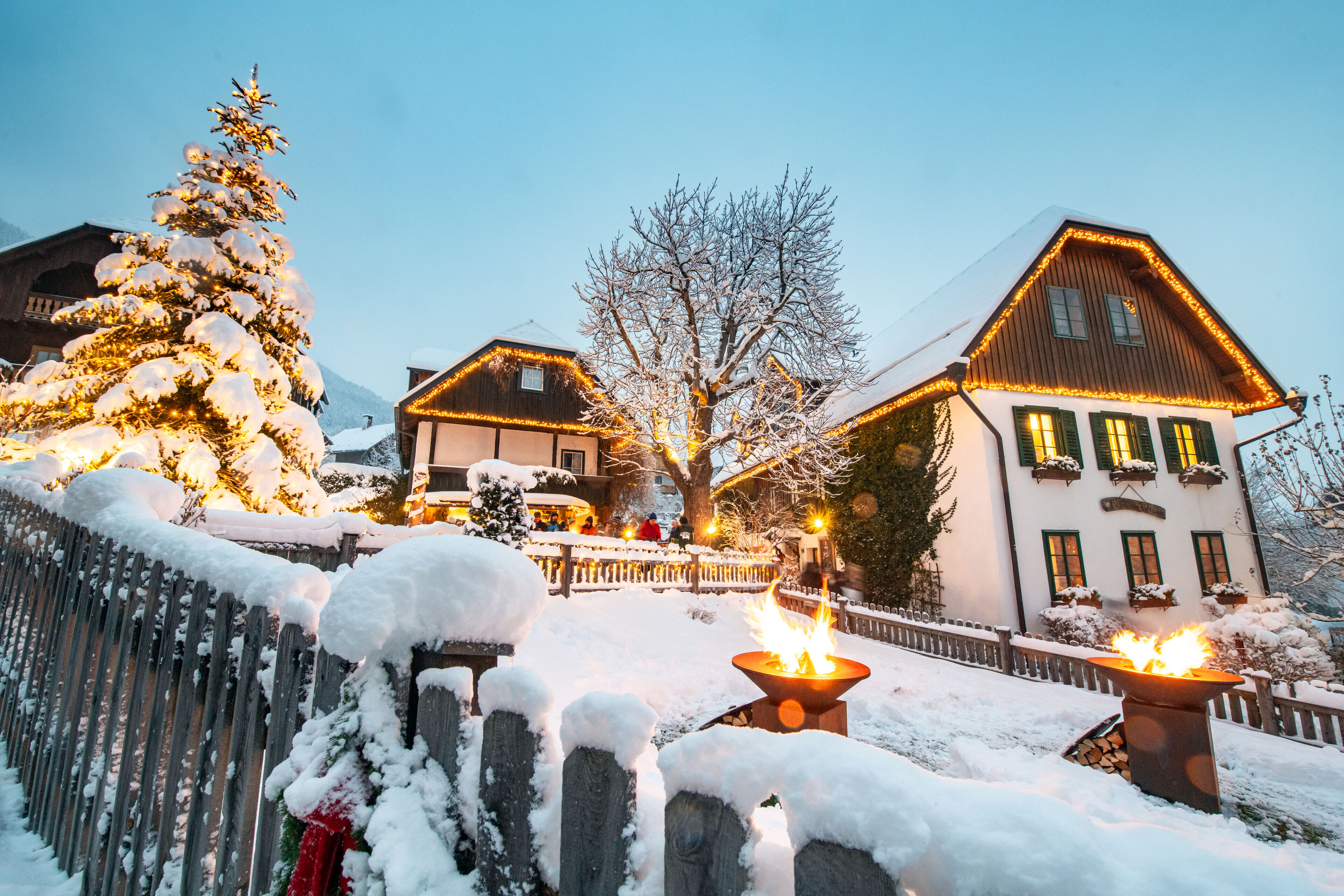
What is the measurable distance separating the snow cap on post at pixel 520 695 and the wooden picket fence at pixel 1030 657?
6.33 meters

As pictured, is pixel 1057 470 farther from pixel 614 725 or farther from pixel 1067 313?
pixel 614 725

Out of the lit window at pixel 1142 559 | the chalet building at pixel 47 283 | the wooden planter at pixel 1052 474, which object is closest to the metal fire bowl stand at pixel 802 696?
the wooden planter at pixel 1052 474

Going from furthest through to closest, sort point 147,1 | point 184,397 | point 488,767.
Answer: point 147,1 → point 184,397 → point 488,767

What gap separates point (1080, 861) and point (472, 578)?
1.27 meters

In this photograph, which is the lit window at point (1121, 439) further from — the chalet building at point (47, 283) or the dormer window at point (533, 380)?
the chalet building at point (47, 283)

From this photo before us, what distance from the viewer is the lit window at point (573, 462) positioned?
23.0 metres

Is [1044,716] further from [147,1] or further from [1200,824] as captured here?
[147,1]

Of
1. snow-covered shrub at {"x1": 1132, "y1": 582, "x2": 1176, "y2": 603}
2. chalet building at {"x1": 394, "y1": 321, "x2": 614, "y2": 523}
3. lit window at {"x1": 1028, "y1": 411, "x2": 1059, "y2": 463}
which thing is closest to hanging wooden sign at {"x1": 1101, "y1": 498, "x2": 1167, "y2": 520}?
lit window at {"x1": 1028, "y1": 411, "x2": 1059, "y2": 463}

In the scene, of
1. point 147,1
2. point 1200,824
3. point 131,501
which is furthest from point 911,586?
point 147,1

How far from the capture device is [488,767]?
125cm

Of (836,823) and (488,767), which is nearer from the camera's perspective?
(836,823)

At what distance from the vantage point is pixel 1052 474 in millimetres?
13562

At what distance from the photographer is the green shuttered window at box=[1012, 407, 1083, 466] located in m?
13.8

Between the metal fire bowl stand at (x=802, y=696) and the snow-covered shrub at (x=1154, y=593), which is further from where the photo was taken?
the snow-covered shrub at (x=1154, y=593)
